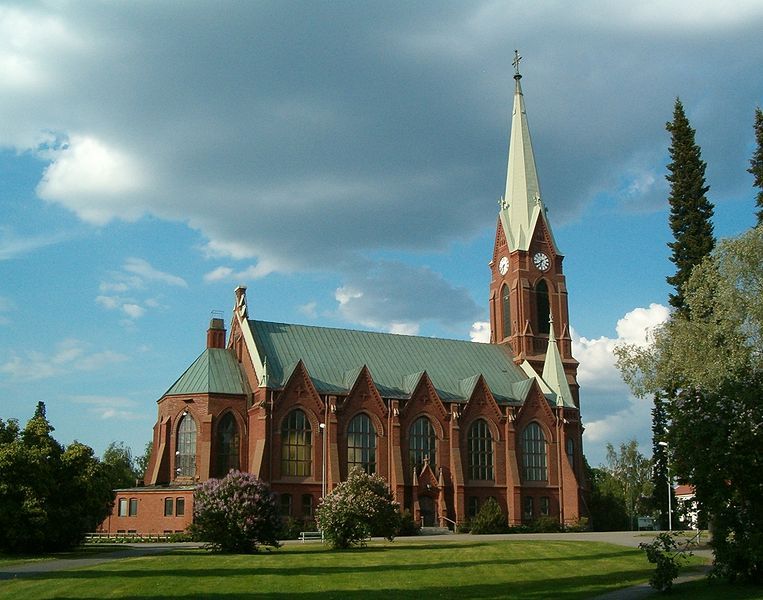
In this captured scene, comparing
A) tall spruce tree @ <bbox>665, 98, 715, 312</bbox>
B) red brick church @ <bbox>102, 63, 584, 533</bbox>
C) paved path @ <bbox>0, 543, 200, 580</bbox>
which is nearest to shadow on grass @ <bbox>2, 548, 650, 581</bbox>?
paved path @ <bbox>0, 543, 200, 580</bbox>

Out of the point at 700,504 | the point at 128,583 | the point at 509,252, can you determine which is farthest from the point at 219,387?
the point at 700,504

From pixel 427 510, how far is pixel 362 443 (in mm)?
7899

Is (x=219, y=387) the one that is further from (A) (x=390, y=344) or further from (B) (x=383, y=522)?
(B) (x=383, y=522)

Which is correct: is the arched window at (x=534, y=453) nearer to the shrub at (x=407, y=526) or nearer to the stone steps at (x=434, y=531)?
the stone steps at (x=434, y=531)

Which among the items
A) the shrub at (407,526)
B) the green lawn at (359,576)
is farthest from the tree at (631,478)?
the green lawn at (359,576)

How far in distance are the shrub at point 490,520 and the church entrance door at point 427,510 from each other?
4.01 m

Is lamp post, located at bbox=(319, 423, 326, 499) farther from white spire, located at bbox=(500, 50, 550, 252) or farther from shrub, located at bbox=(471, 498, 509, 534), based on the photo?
white spire, located at bbox=(500, 50, 550, 252)

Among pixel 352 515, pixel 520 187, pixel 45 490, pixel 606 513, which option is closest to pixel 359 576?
pixel 352 515

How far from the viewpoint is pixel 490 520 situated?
67.6 metres

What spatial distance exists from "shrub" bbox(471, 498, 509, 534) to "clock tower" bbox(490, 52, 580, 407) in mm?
18985

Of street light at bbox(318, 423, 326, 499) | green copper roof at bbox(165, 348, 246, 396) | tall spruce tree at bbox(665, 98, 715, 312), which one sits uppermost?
tall spruce tree at bbox(665, 98, 715, 312)

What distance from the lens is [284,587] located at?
23.9m

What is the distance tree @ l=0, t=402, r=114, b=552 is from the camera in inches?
1569

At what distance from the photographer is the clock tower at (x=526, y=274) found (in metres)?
86.6
